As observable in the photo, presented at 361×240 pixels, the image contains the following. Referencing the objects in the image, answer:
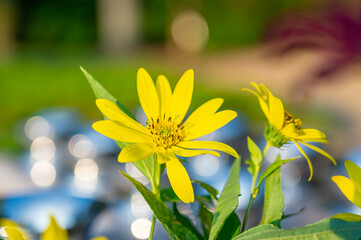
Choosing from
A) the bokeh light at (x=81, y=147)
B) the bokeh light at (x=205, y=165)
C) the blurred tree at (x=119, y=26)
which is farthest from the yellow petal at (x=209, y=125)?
the blurred tree at (x=119, y=26)

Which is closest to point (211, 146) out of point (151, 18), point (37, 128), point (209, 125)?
point (209, 125)

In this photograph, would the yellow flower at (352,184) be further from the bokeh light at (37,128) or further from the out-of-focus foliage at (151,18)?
the out-of-focus foliage at (151,18)

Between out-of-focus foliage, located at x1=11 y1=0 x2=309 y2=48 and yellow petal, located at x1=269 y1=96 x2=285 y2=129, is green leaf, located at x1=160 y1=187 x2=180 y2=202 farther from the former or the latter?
out-of-focus foliage, located at x1=11 y1=0 x2=309 y2=48

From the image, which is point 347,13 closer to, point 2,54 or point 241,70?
point 241,70

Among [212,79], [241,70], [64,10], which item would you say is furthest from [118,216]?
[64,10]

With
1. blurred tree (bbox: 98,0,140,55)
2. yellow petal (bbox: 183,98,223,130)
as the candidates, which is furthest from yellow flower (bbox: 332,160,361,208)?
blurred tree (bbox: 98,0,140,55)

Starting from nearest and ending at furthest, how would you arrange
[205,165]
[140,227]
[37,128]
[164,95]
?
[164,95] → [140,227] → [205,165] → [37,128]

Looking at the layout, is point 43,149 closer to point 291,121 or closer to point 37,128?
point 37,128
